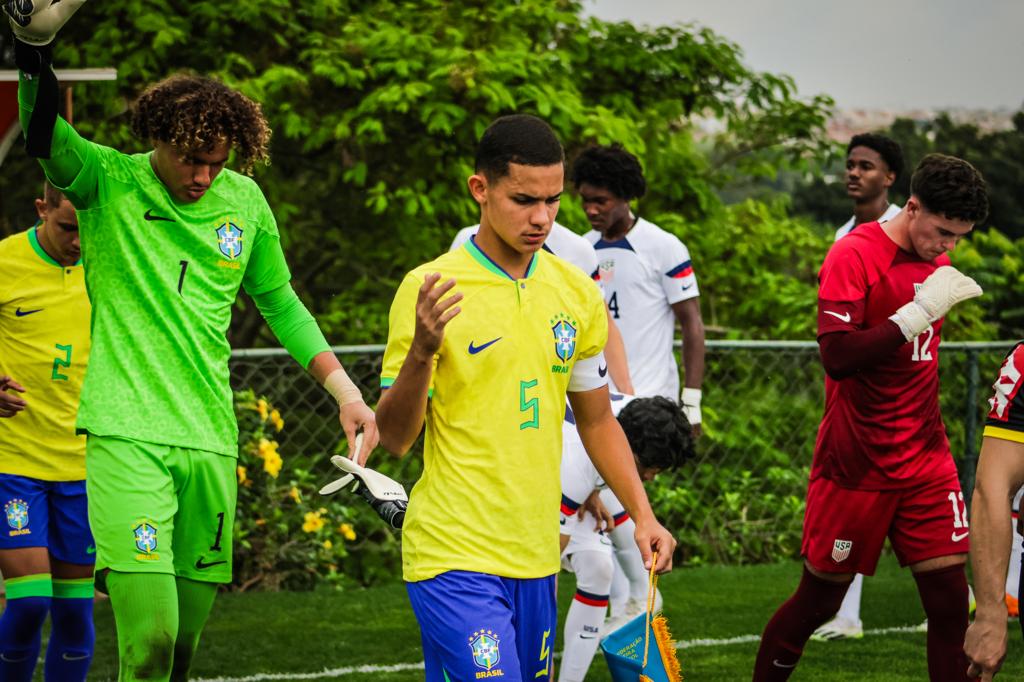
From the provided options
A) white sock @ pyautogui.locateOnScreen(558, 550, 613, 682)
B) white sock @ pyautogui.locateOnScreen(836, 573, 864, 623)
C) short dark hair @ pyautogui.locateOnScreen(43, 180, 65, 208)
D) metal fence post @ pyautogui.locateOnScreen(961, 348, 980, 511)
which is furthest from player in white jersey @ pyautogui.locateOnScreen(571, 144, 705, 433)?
metal fence post @ pyautogui.locateOnScreen(961, 348, 980, 511)

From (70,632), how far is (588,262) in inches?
110

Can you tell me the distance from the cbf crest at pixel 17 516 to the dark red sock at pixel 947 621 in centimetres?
342

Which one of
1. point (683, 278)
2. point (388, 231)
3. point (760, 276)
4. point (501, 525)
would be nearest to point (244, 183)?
point (501, 525)

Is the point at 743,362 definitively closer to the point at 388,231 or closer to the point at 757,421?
the point at 757,421

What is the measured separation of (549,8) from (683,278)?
154 inches

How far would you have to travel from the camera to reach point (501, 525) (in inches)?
146

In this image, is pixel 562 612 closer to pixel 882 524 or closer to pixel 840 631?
pixel 840 631

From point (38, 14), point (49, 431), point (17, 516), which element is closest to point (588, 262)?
point (49, 431)

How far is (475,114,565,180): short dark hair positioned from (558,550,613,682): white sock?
249cm

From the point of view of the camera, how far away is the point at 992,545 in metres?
3.65

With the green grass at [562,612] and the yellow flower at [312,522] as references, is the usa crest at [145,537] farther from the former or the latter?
the yellow flower at [312,522]

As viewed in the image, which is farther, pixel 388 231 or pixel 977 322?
pixel 977 322

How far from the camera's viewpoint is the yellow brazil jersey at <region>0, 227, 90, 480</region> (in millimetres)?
5547

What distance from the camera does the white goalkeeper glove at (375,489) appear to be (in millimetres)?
3828
